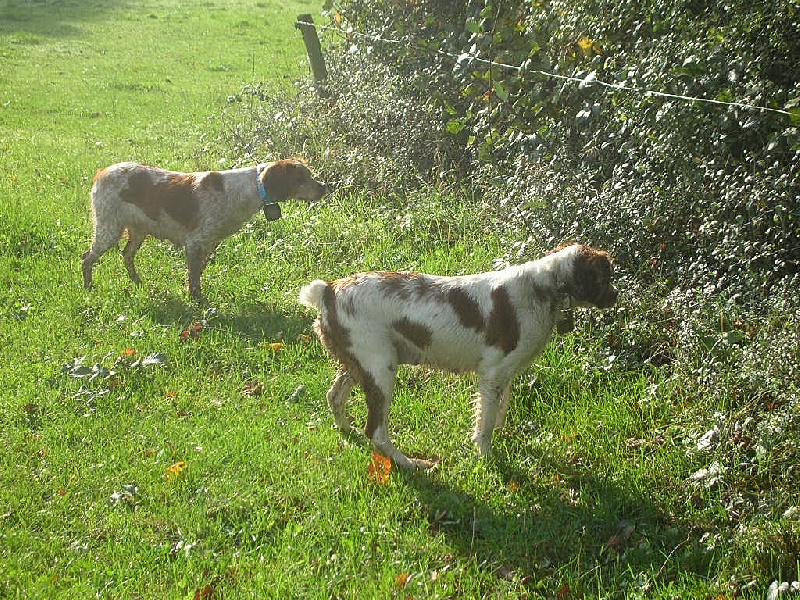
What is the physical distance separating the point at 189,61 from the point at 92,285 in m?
12.4

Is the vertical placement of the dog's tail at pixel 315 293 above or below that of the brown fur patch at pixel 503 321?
below

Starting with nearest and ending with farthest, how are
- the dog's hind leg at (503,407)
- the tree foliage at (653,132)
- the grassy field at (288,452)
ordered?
the grassy field at (288,452)
the tree foliage at (653,132)
the dog's hind leg at (503,407)

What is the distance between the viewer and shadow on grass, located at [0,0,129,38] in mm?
21625

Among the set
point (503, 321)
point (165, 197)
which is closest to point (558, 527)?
point (503, 321)

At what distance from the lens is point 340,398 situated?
17.3 feet

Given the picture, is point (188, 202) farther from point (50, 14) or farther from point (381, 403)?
point (50, 14)

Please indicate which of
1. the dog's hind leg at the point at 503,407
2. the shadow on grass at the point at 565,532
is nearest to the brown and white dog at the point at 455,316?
the dog's hind leg at the point at 503,407

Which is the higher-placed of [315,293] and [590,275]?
[590,275]

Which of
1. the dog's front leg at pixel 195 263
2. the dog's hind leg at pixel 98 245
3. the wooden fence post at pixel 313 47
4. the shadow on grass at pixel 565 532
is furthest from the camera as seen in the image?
the wooden fence post at pixel 313 47

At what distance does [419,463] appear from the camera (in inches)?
195

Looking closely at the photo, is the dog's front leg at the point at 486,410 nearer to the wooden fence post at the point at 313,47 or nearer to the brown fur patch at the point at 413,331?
the brown fur patch at the point at 413,331

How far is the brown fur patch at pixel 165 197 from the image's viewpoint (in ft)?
25.4

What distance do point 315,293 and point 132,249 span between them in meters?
3.77

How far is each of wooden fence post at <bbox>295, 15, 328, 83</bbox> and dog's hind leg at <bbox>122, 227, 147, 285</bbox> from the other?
4363mm
